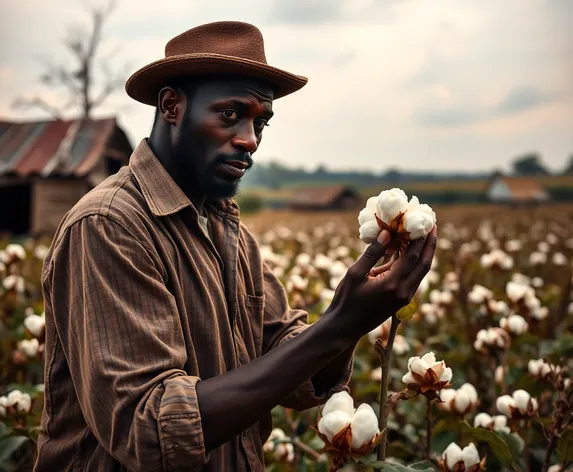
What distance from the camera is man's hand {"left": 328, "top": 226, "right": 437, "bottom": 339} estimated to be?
4.99 feet

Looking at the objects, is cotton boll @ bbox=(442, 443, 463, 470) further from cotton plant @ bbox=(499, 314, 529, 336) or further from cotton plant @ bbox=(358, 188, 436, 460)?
cotton plant @ bbox=(499, 314, 529, 336)

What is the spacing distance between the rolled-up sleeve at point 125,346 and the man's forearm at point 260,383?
0.04 meters

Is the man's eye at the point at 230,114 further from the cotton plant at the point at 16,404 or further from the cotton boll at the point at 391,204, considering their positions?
the cotton plant at the point at 16,404

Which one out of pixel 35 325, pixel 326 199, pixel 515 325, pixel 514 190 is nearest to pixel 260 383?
pixel 35 325

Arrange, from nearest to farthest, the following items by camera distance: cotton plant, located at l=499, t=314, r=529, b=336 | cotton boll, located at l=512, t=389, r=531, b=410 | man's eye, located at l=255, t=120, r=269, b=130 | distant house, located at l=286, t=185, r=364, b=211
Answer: man's eye, located at l=255, t=120, r=269, b=130, cotton boll, located at l=512, t=389, r=531, b=410, cotton plant, located at l=499, t=314, r=529, b=336, distant house, located at l=286, t=185, r=364, b=211

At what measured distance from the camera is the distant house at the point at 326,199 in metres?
38.9

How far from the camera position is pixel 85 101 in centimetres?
2002

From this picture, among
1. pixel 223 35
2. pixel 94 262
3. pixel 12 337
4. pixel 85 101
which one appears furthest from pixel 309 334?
pixel 85 101

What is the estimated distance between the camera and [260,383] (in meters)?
1.55

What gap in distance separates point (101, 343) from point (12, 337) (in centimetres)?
266

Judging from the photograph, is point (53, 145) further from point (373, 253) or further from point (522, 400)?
point (373, 253)

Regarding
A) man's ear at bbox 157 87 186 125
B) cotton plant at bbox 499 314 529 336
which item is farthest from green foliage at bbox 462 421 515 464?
man's ear at bbox 157 87 186 125

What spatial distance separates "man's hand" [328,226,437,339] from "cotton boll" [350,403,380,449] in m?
0.19

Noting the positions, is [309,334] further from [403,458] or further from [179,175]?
[403,458]
